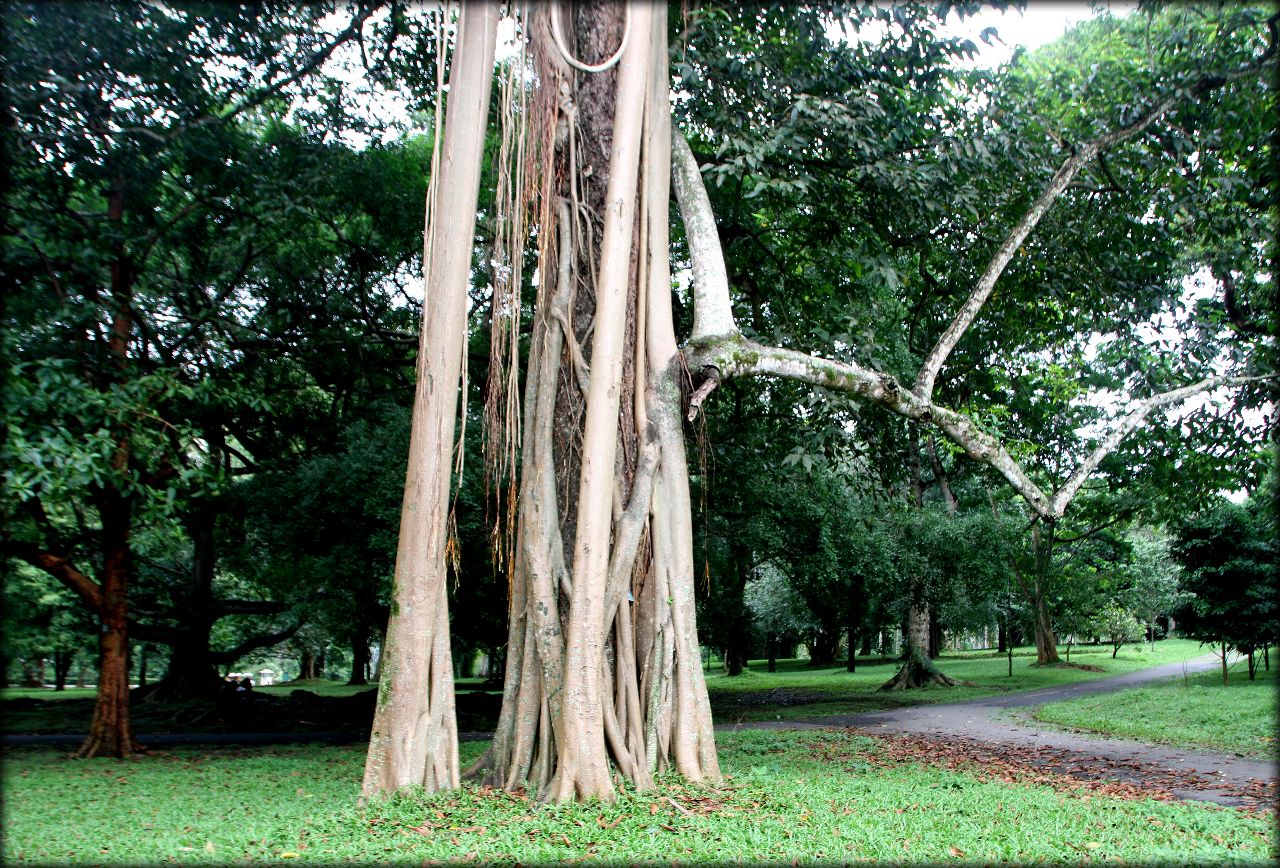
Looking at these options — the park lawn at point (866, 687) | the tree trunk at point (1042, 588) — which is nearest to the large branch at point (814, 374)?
the park lawn at point (866, 687)

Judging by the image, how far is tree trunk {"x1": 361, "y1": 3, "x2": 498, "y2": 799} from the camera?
616cm

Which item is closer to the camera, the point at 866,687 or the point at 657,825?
the point at 657,825

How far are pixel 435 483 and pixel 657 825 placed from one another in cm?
277

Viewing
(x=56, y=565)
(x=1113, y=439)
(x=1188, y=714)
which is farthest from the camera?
(x=1188, y=714)

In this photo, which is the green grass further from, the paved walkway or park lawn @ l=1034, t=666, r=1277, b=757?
park lawn @ l=1034, t=666, r=1277, b=757

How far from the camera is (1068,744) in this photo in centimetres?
1071

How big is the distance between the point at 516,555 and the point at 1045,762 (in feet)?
19.8

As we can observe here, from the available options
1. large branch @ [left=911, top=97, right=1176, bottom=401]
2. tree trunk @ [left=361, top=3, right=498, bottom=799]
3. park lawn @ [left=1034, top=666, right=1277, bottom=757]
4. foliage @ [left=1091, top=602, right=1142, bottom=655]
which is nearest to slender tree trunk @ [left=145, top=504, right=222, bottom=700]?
tree trunk @ [left=361, top=3, right=498, bottom=799]

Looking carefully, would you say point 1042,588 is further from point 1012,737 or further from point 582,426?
point 582,426

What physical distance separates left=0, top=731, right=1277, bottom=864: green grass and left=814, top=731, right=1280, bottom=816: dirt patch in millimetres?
476

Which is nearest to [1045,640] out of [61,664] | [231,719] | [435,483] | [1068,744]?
[1068,744]

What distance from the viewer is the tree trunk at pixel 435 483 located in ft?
20.2

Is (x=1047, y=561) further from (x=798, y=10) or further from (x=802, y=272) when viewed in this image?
(x=798, y=10)

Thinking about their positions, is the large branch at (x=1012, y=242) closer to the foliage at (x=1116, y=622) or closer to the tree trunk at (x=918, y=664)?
the tree trunk at (x=918, y=664)
